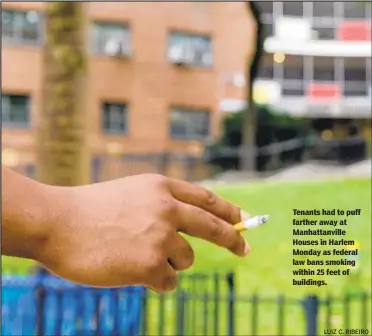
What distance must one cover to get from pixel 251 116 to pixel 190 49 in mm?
1291

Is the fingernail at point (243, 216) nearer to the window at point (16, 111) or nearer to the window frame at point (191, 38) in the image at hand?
the window frame at point (191, 38)

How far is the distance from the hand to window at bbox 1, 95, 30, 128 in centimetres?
285

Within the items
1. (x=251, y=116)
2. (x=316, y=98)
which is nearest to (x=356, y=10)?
(x=316, y=98)

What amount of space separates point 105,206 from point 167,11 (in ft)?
9.71

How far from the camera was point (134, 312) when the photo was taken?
2387 millimetres

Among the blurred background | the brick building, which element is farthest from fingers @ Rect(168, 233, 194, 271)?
the brick building

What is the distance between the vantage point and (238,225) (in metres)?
1.12

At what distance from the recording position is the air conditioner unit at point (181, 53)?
13.7ft

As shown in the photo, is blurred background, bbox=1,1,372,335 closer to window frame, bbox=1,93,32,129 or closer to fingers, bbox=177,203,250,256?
window frame, bbox=1,93,32,129

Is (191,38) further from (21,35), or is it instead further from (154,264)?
(154,264)

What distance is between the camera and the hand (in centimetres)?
99

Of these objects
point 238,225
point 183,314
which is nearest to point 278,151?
point 183,314

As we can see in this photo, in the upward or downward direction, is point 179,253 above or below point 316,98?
below

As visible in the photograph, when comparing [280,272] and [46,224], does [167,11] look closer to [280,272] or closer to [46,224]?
[280,272]
